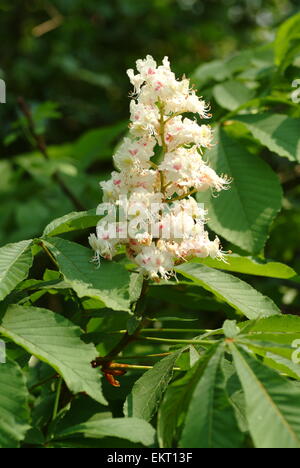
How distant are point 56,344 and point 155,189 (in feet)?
1.48

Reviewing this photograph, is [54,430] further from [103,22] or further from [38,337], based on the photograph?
[103,22]

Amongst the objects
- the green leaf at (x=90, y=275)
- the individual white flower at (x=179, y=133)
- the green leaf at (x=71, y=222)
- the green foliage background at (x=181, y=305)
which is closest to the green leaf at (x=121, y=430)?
the green foliage background at (x=181, y=305)

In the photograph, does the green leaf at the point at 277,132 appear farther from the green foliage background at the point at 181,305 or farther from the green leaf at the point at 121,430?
the green leaf at the point at 121,430

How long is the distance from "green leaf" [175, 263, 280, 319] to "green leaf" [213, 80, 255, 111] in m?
0.86

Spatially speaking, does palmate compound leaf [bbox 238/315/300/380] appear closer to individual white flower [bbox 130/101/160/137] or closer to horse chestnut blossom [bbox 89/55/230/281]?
horse chestnut blossom [bbox 89/55/230/281]

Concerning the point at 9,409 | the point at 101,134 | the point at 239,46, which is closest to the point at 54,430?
the point at 9,409

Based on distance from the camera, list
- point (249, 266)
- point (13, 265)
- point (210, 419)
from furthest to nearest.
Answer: point (249, 266)
point (13, 265)
point (210, 419)

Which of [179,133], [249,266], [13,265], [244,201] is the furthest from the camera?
[244,201]

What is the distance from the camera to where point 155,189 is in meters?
1.51

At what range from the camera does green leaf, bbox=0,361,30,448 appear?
116cm

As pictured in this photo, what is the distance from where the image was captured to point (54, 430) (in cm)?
139

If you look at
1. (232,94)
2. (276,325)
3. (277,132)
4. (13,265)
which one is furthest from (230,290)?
(232,94)

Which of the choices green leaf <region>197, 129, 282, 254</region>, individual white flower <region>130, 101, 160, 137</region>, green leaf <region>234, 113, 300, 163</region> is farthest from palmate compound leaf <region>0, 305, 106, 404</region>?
green leaf <region>234, 113, 300, 163</region>

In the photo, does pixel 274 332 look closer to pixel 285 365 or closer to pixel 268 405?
Answer: pixel 285 365
